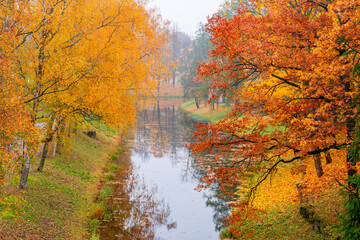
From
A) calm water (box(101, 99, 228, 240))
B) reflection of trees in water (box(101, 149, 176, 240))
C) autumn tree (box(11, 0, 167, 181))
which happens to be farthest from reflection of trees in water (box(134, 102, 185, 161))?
autumn tree (box(11, 0, 167, 181))

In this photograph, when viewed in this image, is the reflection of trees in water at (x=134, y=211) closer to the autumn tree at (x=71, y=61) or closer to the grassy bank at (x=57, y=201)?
the grassy bank at (x=57, y=201)

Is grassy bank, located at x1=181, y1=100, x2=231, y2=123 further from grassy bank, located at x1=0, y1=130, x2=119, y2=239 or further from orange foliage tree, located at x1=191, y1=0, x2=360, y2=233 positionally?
orange foliage tree, located at x1=191, y1=0, x2=360, y2=233

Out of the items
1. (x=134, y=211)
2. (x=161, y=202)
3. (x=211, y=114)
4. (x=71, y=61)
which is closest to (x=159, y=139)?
(x=211, y=114)

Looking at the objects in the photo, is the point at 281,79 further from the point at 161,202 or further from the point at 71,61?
the point at 161,202

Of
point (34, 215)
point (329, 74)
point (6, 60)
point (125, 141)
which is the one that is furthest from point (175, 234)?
point (125, 141)

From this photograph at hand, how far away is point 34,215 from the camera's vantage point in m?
11.1

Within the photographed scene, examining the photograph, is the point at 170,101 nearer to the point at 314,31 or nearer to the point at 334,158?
the point at 334,158

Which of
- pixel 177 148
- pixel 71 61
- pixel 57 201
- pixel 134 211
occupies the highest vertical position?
pixel 71 61

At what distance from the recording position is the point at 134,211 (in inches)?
598

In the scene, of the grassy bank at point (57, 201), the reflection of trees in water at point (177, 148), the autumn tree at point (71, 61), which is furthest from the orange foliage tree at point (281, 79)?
the grassy bank at point (57, 201)

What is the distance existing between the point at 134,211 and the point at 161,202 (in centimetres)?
206

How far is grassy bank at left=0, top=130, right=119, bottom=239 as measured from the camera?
995cm

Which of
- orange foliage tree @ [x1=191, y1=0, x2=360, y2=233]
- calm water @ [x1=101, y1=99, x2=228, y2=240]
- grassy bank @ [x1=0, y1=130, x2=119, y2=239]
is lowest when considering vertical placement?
calm water @ [x1=101, y1=99, x2=228, y2=240]

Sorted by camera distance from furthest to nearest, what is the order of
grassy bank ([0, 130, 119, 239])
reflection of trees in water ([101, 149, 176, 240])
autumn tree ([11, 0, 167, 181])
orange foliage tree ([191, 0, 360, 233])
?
reflection of trees in water ([101, 149, 176, 240])
autumn tree ([11, 0, 167, 181])
grassy bank ([0, 130, 119, 239])
orange foliage tree ([191, 0, 360, 233])
